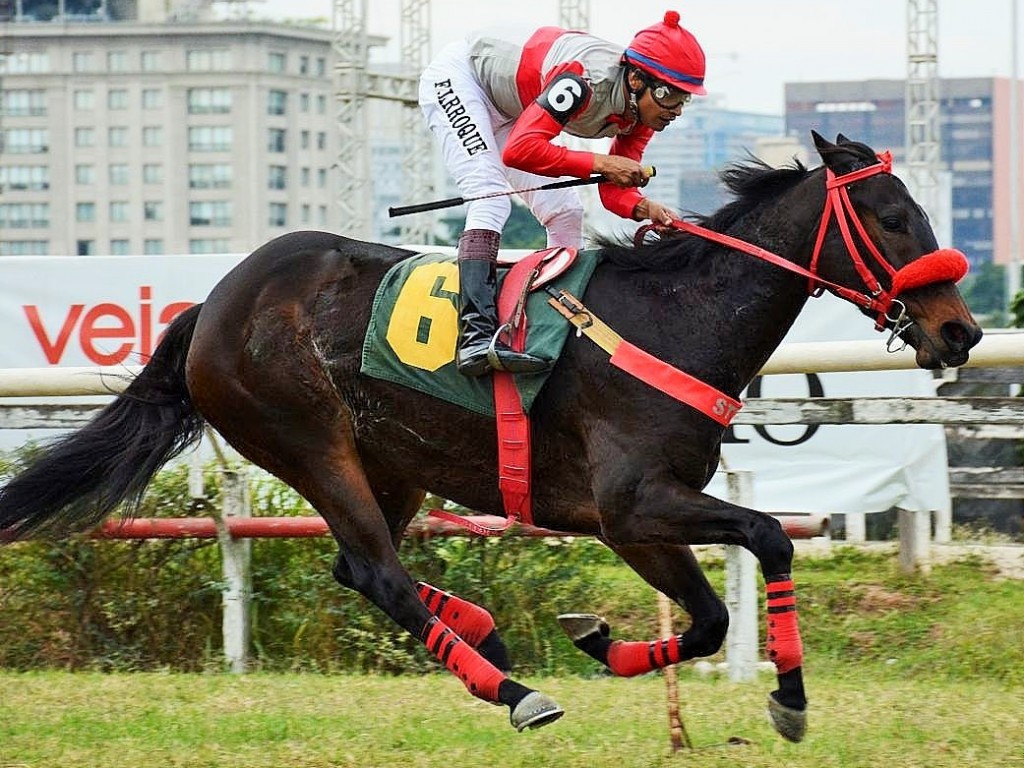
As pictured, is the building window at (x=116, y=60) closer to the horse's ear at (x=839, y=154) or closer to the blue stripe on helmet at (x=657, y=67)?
the blue stripe on helmet at (x=657, y=67)

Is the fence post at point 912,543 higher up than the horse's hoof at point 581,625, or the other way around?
the horse's hoof at point 581,625

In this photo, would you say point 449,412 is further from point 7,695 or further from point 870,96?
point 870,96

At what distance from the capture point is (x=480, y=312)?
4910 millimetres

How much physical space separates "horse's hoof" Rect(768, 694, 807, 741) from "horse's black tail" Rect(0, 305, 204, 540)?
7.54 feet

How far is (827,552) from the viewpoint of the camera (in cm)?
845

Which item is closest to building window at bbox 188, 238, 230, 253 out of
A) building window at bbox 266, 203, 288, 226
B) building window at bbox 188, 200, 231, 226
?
building window at bbox 188, 200, 231, 226

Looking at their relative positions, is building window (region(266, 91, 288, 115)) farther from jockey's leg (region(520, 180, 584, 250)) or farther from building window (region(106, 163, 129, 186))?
jockey's leg (region(520, 180, 584, 250))

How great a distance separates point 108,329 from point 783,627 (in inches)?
201

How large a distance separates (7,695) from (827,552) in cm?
435

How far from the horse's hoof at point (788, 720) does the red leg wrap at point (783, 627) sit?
0.32ft

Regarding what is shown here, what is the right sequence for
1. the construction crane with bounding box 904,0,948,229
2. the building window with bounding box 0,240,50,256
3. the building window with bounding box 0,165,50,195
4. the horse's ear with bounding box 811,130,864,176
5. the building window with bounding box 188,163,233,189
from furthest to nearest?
the building window with bounding box 188,163,233,189
the building window with bounding box 0,165,50,195
the building window with bounding box 0,240,50,256
the construction crane with bounding box 904,0,948,229
the horse's ear with bounding box 811,130,864,176

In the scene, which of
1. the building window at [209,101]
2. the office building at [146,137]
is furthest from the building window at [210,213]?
the building window at [209,101]

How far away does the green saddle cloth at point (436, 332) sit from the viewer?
4.90 m

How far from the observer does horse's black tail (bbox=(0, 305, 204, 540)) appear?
5.58 m
